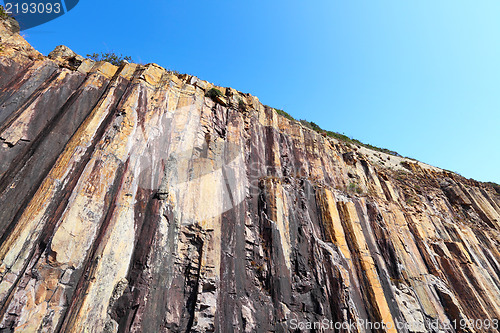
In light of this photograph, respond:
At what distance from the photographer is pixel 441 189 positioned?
24812 mm

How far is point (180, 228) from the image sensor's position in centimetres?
907

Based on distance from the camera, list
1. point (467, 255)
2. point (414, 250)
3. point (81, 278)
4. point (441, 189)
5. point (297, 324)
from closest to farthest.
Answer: point (81, 278) < point (297, 324) < point (414, 250) < point (467, 255) < point (441, 189)

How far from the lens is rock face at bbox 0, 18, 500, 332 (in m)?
6.86

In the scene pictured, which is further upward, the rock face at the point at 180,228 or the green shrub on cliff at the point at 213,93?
the green shrub on cliff at the point at 213,93

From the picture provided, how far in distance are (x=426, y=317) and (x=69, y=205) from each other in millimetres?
15829

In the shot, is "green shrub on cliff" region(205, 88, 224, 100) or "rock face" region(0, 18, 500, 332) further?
"green shrub on cliff" region(205, 88, 224, 100)

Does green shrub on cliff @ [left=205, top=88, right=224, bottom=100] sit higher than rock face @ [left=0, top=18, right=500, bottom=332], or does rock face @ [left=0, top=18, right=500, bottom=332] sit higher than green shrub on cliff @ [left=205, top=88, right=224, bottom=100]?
green shrub on cliff @ [left=205, top=88, right=224, bottom=100]

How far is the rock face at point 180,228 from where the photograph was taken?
686cm

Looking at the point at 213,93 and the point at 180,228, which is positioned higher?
the point at 213,93

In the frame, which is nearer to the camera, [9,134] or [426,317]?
[9,134]

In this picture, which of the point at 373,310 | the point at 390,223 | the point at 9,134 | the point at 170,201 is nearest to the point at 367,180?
the point at 390,223

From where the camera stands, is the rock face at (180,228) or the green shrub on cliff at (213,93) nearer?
the rock face at (180,228)

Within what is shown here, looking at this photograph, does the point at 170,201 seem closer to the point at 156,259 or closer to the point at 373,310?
the point at 156,259

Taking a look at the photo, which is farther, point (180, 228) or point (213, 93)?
point (213, 93)
